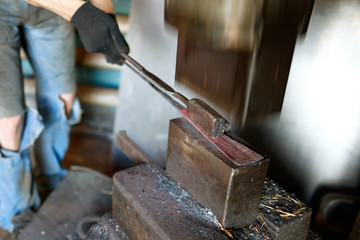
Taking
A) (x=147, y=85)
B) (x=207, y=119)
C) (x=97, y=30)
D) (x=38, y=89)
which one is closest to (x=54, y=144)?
(x=38, y=89)

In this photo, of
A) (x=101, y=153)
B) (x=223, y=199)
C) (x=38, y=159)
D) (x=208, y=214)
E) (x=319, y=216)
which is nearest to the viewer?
(x=223, y=199)

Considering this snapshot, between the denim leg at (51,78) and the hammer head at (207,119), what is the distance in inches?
44.4

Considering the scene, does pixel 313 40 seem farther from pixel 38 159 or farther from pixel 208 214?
pixel 38 159

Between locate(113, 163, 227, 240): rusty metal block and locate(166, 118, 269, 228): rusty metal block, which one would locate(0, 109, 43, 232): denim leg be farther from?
locate(166, 118, 269, 228): rusty metal block

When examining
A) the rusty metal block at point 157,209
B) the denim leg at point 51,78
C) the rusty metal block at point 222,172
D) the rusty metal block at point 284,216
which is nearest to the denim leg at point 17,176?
the denim leg at point 51,78

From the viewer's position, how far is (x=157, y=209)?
1.16 metres

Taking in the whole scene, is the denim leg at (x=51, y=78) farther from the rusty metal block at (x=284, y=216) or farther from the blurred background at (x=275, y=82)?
the rusty metal block at (x=284, y=216)

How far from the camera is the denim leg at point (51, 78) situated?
73.5 inches

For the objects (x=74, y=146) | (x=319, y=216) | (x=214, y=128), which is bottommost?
(x=74, y=146)

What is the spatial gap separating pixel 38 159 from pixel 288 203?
174 cm

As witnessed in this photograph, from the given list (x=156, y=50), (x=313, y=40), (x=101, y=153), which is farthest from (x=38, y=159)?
(x=313, y=40)

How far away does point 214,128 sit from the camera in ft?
3.34

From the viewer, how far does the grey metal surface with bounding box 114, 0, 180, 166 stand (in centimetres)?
187

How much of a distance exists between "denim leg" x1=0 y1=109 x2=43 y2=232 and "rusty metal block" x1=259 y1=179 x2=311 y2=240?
4.38 feet
